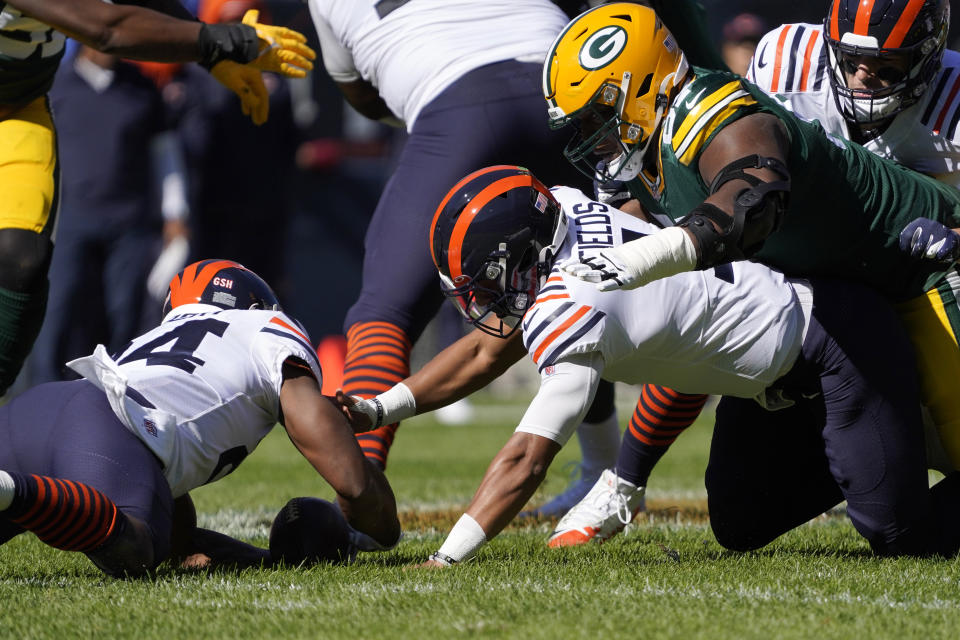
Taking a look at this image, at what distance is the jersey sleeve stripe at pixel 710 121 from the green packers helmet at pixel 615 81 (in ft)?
0.76

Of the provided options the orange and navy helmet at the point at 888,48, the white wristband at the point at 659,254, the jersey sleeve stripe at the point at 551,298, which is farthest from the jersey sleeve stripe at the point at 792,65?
the white wristband at the point at 659,254

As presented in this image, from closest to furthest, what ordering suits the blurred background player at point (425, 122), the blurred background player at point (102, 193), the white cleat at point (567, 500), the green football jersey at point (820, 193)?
the green football jersey at point (820, 193), the blurred background player at point (425, 122), the white cleat at point (567, 500), the blurred background player at point (102, 193)

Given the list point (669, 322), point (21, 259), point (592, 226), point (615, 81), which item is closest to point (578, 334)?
point (669, 322)

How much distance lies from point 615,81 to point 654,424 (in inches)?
47.7

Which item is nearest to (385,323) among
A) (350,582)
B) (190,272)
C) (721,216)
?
(190,272)

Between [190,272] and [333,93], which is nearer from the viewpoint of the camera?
[190,272]

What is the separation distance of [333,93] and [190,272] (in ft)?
36.3

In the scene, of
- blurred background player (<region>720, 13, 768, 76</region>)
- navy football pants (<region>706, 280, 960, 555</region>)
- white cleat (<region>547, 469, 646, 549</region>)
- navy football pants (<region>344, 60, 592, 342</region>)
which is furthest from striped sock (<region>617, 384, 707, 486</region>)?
blurred background player (<region>720, 13, 768, 76</region>)

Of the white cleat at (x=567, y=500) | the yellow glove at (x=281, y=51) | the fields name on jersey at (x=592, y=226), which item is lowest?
the white cleat at (x=567, y=500)

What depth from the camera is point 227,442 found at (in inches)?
134

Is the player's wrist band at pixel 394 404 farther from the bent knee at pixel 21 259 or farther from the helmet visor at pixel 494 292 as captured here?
the bent knee at pixel 21 259

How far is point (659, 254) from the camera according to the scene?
2781 millimetres

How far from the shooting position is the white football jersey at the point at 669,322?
3.18m

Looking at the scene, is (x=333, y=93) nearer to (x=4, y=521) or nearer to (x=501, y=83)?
(x=501, y=83)
